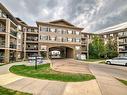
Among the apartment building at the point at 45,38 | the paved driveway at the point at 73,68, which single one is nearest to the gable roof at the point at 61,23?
the apartment building at the point at 45,38

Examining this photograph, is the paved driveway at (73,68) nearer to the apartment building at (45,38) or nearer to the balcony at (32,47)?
the apartment building at (45,38)

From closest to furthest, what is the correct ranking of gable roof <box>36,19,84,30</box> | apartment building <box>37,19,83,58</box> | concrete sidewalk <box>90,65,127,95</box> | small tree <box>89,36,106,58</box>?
concrete sidewalk <box>90,65,127,95</box> → apartment building <box>37,19,83,58</box> → gable roof <box>36,19,84,30</box> → small tree <box>89,36,106,58</box>

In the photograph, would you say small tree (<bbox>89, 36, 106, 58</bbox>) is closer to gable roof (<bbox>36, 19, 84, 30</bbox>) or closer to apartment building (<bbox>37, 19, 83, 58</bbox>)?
apartment building (<bbox>37, 19, 83, 58</bbox>)

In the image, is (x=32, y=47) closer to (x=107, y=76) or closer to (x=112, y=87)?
(x=107, y=76)

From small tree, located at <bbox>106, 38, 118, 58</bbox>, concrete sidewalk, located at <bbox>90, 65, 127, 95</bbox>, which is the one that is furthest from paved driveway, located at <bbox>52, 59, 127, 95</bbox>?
small tree, located at <bbox>106, 38, 118, 58</bbox>

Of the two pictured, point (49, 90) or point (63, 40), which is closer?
point (49, 90)

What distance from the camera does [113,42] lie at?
5106 centimetres

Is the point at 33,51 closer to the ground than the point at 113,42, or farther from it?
closer to the ground

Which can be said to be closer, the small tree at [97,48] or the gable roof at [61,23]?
the gable roof at [61,23]

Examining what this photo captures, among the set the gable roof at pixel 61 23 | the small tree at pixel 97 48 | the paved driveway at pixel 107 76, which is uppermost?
the gable roof at pixel 61 23

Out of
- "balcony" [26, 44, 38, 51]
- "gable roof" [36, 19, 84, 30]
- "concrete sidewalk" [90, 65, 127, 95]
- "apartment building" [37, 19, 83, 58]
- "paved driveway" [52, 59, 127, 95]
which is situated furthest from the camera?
"gable roof" [36, 19, 84, 30]

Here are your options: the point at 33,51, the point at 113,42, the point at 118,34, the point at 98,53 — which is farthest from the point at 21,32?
the point at 118,34

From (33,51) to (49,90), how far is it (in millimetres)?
37834

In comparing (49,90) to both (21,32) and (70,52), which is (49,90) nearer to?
(21,32)
